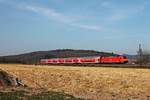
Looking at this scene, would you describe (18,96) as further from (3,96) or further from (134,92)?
(134,92)

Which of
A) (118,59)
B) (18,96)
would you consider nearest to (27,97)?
(18,96)

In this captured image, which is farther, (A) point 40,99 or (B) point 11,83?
(B) point 11,83

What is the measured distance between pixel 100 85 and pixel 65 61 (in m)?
82.4

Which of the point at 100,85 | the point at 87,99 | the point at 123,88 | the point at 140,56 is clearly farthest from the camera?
the point at 140,56

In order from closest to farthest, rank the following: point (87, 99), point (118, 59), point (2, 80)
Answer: point (87, 99) → point (2, 80) → point (118, 59)

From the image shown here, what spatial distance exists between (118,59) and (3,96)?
7702 centimetres

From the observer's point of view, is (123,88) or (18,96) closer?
(18,96)

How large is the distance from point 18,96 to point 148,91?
1159cm

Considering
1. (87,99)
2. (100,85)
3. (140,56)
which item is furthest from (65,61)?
(87,99)

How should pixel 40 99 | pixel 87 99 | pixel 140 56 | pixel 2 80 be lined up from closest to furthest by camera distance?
1. pixel 40 99
2. pixel 87 99
3. pixel 2 80
4. pixel 140 56

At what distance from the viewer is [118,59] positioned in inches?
3681

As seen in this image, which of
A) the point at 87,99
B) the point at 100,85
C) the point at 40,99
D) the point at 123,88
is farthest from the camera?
the point at 100,85

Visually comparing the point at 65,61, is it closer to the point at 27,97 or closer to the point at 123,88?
the point at 123,88

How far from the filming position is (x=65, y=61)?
113 metres
